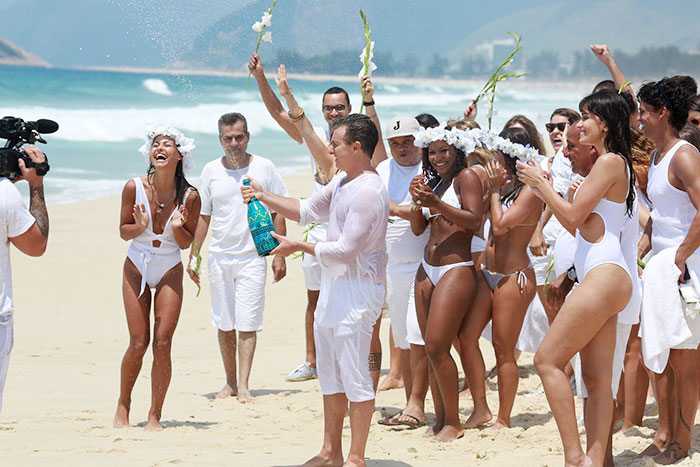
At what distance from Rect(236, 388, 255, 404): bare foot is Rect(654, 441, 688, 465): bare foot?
3.62 metres

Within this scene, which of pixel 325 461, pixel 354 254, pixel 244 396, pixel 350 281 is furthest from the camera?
pixel 244 396

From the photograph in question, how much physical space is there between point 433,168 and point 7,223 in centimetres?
307

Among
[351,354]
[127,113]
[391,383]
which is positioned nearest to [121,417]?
[351,354]

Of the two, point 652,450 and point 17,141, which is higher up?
point 17,141

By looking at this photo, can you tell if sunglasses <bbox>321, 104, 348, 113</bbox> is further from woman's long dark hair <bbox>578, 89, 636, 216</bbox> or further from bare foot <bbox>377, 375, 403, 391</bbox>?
woman's long dark hair <bbox>578, 89, 636, 216</bbox>

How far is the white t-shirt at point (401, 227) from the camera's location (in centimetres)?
685

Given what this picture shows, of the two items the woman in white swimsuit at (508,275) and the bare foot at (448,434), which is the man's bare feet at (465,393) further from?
the bare foot at (448,434)

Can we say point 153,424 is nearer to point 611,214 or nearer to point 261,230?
point 261,230

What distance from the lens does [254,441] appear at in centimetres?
631

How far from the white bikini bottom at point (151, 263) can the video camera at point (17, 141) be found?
169 centimetres

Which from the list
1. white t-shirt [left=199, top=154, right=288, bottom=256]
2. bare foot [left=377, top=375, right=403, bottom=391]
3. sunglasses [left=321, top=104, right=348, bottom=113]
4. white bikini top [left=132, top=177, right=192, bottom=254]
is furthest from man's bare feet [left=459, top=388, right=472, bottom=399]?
white bikini top [left=132, top=177, right=192, bottom=254]

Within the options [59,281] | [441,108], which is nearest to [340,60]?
[59,281]

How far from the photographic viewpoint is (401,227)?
692cm

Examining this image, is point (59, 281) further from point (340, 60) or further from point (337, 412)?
point (337, 412)
